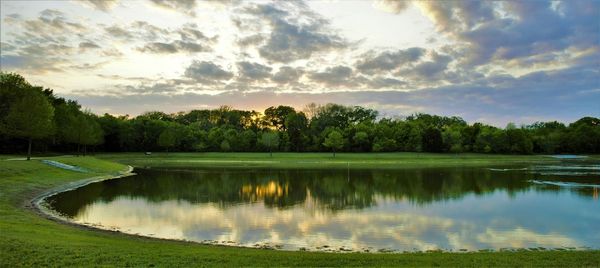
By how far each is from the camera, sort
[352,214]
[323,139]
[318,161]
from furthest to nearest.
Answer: [323,139] → [318,161] → [352,214]

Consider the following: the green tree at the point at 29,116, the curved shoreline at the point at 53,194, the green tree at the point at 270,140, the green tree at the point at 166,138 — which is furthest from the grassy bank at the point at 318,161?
the curved shoreline at the point at 53,194

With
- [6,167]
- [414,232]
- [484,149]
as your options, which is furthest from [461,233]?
[484,149]

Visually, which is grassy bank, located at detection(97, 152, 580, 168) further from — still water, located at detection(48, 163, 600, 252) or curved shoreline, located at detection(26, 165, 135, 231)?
still water, located at detection(48, 163, 600, 252)

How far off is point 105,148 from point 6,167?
281ft

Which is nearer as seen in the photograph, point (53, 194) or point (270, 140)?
point (53, 194)

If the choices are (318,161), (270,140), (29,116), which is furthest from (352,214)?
(270,140)

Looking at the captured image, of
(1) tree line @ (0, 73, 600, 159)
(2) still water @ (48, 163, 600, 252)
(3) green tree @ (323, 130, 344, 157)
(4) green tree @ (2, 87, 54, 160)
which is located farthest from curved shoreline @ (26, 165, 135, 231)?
(3) green tree @ (323, 130, 344, 157)

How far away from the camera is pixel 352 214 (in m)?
26.1

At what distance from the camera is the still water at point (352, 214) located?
19.2m

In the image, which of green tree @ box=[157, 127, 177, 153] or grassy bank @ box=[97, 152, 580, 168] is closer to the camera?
grassy bank @ box=[97, 152, 580, 168]

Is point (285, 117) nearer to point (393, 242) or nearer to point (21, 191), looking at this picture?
point (21, 191)

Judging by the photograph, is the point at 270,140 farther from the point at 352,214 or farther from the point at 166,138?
the point at 352,214

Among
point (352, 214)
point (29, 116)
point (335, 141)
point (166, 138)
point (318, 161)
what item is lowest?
point (352, 214)

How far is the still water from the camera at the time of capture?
19.2 meters
